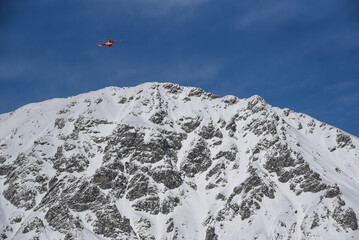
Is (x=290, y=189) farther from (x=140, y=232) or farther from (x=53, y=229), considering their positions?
(x=53, y=229)

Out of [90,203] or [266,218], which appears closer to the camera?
[266,218]

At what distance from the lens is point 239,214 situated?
18388 centimetres

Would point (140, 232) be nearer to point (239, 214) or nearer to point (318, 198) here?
point (239, 214)

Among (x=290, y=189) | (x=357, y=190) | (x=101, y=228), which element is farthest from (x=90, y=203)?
(x=357, y=190)

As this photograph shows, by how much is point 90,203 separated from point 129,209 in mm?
16347

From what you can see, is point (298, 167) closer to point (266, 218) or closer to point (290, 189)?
point (290, 189)

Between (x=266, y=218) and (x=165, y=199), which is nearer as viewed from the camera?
(x=266, y=218)

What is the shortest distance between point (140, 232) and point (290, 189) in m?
62.5

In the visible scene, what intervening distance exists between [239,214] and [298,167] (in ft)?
115

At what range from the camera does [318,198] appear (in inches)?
7224

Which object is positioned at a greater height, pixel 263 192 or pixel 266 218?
pixel 263 192

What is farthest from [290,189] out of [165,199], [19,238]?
[19,238]

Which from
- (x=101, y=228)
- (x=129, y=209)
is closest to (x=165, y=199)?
(x=129, y=209)

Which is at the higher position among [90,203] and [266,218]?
[90,203]
